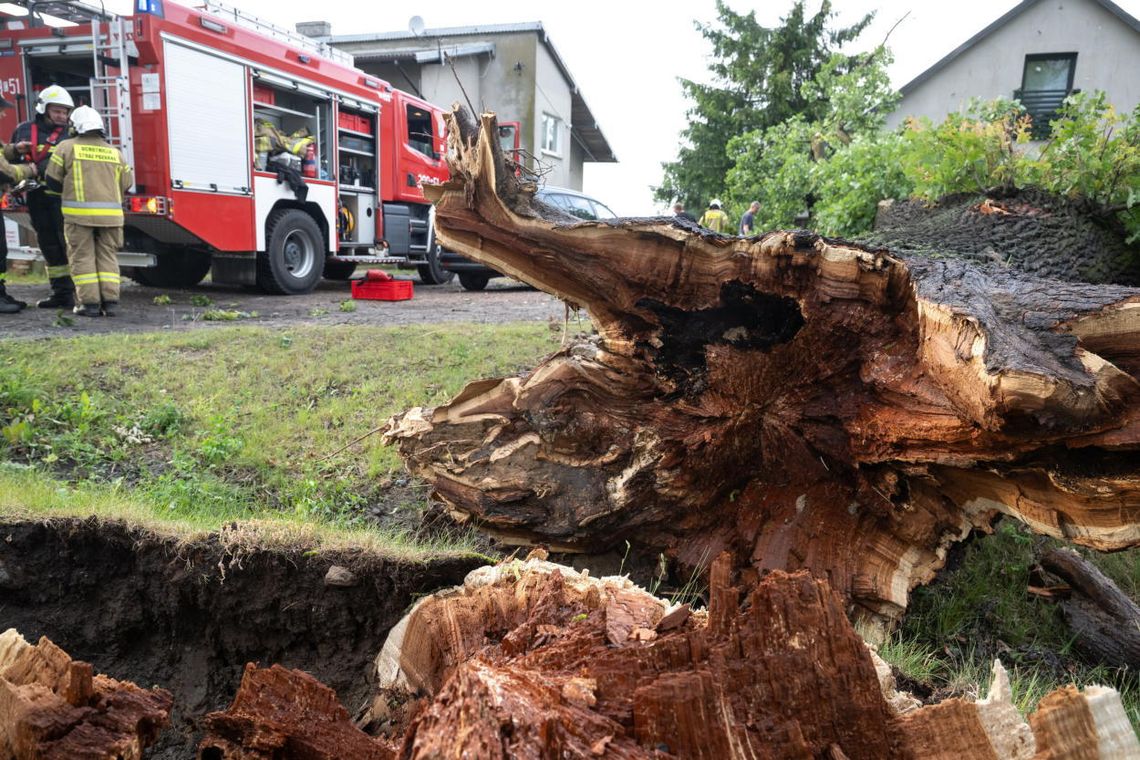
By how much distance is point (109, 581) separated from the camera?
259cm

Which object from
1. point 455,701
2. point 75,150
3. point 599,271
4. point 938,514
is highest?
point 75,150

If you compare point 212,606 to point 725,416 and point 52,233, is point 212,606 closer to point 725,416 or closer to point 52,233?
point 725,416

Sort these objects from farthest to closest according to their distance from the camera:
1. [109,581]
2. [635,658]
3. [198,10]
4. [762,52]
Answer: [762,52]
[198,10]
[109,581]
[635,658]

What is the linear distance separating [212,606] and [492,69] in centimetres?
2306

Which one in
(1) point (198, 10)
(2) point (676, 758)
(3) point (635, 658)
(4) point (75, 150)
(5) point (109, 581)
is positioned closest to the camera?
(2) point (676, 758)

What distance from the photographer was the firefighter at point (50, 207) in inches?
326

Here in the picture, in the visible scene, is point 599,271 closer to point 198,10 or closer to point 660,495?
point 660,495

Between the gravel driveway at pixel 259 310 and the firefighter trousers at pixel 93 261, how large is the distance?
10.8 inches

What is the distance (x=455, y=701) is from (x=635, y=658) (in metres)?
Answer: 0.36

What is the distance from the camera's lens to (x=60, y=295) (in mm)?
8469

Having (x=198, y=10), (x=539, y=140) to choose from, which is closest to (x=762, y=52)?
(x=539, y=140)

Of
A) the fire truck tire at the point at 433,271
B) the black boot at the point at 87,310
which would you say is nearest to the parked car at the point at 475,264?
the fire truck tire at the point at 433,271

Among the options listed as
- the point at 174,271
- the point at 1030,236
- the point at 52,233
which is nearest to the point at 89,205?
the point at 52,233

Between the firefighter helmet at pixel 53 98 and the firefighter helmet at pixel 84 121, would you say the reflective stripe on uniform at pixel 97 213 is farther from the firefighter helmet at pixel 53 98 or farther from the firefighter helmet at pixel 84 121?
the firefighter helmet at pixel 53 98
